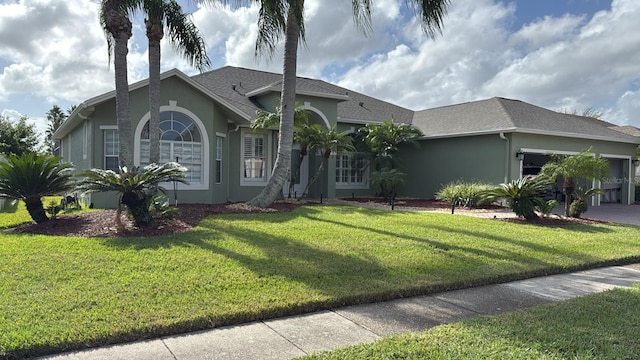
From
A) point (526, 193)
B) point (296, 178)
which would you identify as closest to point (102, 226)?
point (296, 178)

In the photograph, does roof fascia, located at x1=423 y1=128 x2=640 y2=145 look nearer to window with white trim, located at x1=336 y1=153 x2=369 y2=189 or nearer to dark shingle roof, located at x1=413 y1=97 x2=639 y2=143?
dark shingle roof, located at x1=413 y1=97 x2=639 y2=143

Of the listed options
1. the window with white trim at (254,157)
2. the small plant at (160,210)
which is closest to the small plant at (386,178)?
the window with white trim at (254,157)

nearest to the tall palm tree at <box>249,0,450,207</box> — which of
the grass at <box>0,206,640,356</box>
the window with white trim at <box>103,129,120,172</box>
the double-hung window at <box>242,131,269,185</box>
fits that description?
the grass at <box>0,206,640,356</box>

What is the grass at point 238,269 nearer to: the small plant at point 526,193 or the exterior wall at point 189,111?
the small plant at point 526,193

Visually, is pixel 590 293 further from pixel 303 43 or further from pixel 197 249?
pixel 303 43

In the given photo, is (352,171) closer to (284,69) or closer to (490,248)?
(284,69)

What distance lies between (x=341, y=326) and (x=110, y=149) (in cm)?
1148

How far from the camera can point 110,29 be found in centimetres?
1048

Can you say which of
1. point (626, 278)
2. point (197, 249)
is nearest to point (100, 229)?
point (197, 249)

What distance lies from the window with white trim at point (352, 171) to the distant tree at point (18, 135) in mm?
28778

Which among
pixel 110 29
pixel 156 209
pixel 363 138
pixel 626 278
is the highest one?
pixel 110 29

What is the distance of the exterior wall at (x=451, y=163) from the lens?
17.6 m

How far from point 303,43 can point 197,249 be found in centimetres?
822

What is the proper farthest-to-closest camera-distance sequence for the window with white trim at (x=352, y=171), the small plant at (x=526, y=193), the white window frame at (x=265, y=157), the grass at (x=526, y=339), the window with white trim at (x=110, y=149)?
the window with white trim at (x=352, y=171)
the white window frame at (x=265, y=157)
the window with white trim at (x=110, y=149)
the small plant at (x=526, y=193)
the grass at (x=526, y=339)
